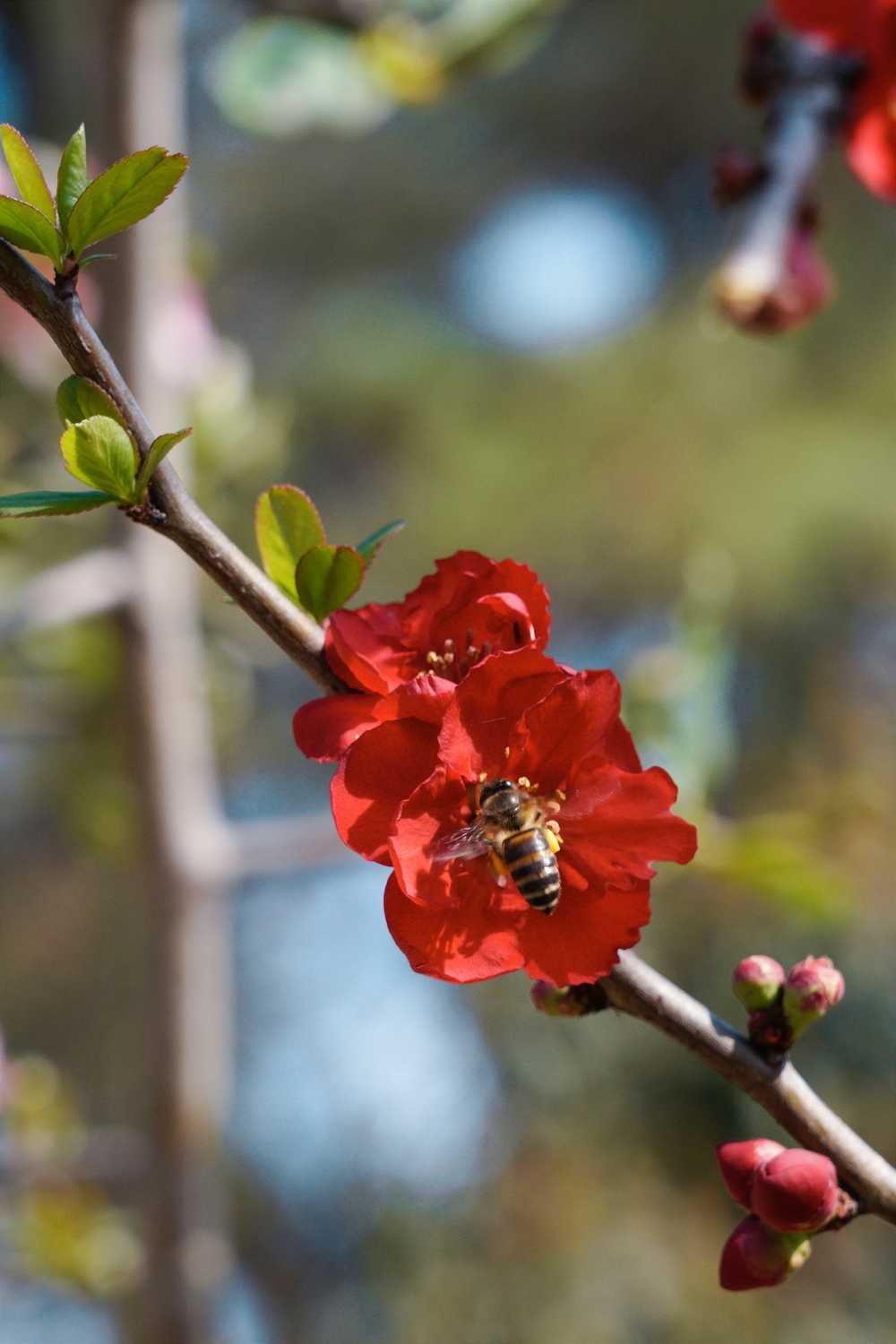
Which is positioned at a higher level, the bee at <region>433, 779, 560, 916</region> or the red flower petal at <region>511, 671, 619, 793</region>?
the red flower petal at <region>511, 671, 619, 793</region>

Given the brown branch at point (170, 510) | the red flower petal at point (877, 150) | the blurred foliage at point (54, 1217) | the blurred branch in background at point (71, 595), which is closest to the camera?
the brown branch at point (170, 510)

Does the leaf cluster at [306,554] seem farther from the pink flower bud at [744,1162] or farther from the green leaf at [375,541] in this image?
the pink flower bud at [744,1162]

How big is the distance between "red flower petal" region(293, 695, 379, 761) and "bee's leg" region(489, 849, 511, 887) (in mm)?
36

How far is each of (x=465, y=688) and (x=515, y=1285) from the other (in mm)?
1536

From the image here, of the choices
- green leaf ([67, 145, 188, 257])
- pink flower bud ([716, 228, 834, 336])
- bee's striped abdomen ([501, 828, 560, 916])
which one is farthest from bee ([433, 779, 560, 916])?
pink flower bud ([716, 228, 834, 336])

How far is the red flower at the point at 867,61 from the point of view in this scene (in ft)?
1.50

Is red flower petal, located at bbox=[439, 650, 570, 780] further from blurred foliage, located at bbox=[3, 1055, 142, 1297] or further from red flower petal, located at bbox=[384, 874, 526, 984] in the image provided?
blurred foliage, located at bbox=[3, 1055, 142, 1297]

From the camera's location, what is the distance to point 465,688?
9.2 inches

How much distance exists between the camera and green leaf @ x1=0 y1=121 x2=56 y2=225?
0.72 ft

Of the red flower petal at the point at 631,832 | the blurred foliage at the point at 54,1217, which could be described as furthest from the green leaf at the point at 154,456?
the blurred foliage at the point at 54,1217

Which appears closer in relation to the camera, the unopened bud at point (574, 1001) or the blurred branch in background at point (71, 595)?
the unopened bud at point (574, 1001)

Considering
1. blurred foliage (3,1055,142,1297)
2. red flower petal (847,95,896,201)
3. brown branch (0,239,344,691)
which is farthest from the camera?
blurred foliage (3,1055,142,1297)

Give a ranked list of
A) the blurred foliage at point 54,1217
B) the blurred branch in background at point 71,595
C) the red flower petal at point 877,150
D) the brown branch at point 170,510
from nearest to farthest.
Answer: the brown branch at point 170,510, the red flower petal at point 877,150, the blurred branch in background at point 71,595, the blurred foliage at point 54,1217

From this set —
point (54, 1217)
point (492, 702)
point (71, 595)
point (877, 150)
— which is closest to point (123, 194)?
point (492, 702)
